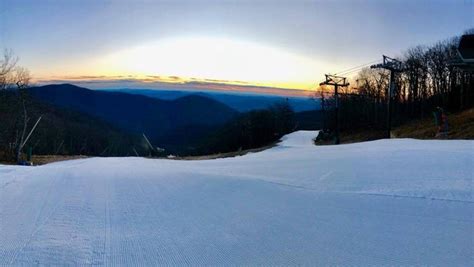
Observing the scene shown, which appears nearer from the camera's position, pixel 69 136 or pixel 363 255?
pixel 363 255

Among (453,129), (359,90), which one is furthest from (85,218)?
(359,90)

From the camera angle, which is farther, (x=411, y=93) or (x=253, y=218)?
(x=411, y=93)

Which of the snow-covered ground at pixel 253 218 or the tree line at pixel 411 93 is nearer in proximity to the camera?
the snow-covered ground at pixel 253 218

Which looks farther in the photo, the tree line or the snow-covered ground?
the tree line

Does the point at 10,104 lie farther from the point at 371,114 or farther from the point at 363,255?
the point at 371,114

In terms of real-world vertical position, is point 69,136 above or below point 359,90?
below

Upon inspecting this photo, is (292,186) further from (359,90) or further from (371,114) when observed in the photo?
(359,90)

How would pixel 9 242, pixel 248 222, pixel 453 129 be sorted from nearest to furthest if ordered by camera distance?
1. pixel 9 242
2. pixel 248 222
3. pixel 453 129

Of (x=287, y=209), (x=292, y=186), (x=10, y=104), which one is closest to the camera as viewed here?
(x=287, y=209)
